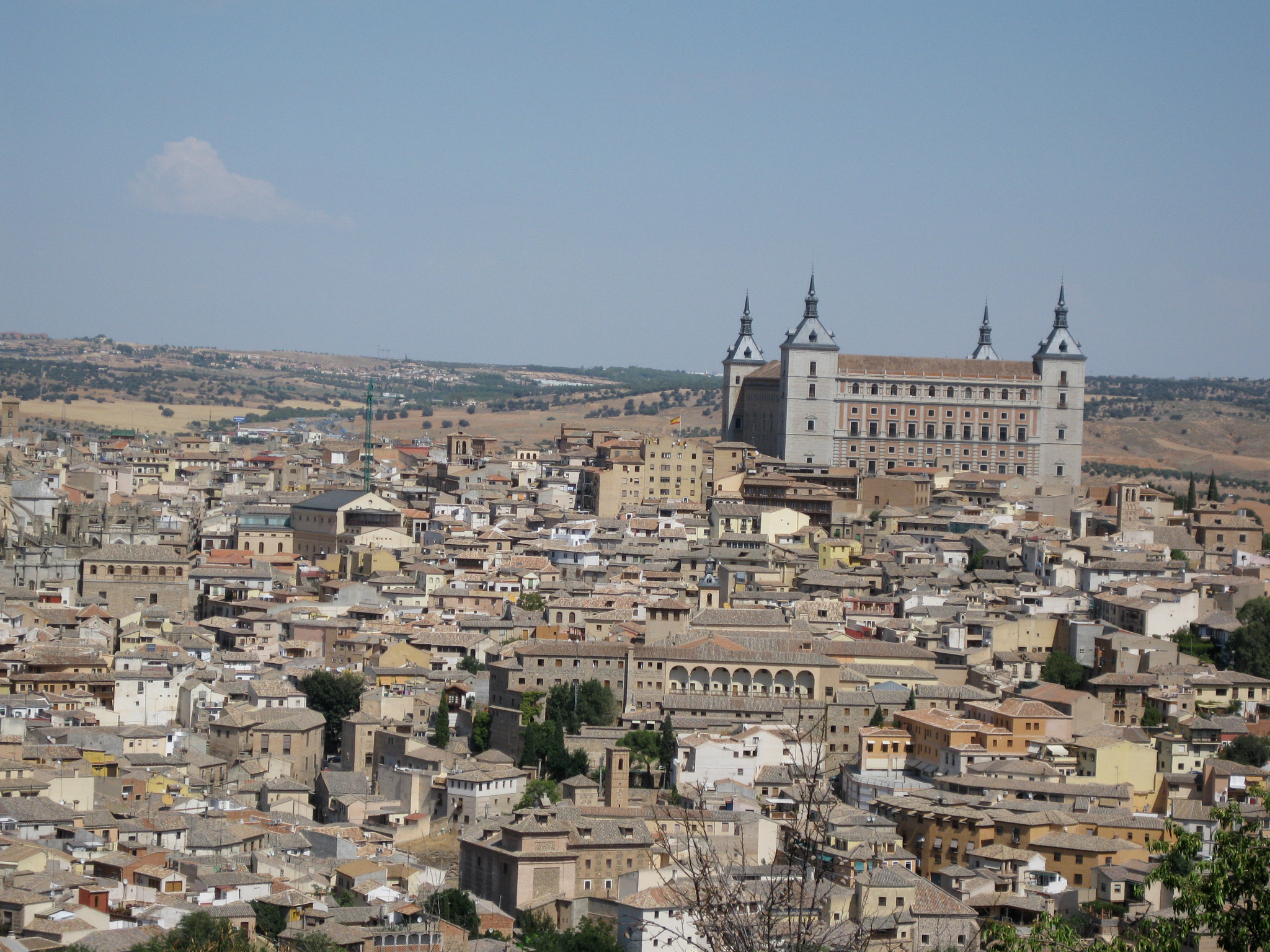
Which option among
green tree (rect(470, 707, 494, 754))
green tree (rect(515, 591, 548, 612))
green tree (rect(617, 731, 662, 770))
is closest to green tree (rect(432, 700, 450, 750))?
green tree (rect(470, 707, 494, 754))

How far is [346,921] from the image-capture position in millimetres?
28844

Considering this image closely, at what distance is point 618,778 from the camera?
36.2 m

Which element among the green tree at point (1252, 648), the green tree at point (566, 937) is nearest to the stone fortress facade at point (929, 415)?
the green tree at point (1252, 648)

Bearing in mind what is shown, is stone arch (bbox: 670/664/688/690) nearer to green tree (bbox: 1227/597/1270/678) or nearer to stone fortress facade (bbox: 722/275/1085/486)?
green tree (bbox: 1227/597/1270/678)

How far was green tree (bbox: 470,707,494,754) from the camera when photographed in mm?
40469

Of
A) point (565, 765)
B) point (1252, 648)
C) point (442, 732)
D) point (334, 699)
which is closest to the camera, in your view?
point (565, 765)

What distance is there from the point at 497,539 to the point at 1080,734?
935 inches

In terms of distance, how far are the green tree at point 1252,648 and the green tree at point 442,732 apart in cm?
1853

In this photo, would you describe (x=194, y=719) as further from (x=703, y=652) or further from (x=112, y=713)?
(x=703, y=652)

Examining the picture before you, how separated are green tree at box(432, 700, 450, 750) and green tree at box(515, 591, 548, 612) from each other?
8.61 metres

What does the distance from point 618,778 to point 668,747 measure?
2.59 m

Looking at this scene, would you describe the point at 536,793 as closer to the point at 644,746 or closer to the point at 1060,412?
the point at 644,746

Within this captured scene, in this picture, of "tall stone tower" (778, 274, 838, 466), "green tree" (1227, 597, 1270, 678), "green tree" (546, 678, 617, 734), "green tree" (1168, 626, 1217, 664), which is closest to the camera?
"green tree" (546, 678, 617, 734)

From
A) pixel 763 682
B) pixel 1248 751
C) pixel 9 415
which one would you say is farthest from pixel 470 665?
pixel 9 415
